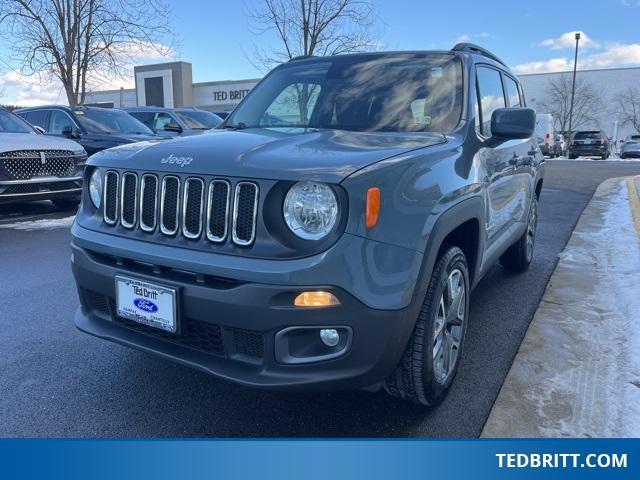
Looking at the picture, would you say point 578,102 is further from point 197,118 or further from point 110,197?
point 110,197

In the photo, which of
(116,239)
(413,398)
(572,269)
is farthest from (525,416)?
(572,269)

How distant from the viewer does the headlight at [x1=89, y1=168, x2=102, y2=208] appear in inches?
107

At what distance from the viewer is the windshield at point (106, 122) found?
32.7ft

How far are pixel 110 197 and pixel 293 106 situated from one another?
151cm

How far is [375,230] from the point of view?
2.08 m

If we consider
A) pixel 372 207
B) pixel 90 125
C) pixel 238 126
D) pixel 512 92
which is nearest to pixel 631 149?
pixel 90 125

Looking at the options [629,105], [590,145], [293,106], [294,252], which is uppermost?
[629,105]

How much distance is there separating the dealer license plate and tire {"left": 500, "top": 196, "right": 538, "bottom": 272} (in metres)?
3.49

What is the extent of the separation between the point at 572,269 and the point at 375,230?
3856 millimetres

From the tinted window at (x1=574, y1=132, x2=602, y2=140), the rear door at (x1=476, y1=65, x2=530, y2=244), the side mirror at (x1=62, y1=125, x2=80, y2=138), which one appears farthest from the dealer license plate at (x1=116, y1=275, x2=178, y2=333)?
the tinted window at (x1=574, y1=132, x2=602, y2=140)

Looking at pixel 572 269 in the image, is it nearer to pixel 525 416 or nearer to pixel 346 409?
pixel 525 416

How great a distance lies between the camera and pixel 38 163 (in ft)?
25.0

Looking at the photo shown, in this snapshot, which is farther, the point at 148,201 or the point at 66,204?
the point at 66,204

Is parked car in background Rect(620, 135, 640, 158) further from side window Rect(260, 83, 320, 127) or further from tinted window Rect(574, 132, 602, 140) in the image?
side window Rect(260, 83, 320, 127)
